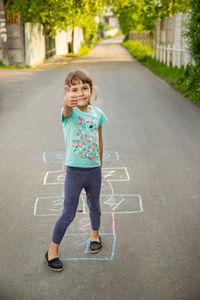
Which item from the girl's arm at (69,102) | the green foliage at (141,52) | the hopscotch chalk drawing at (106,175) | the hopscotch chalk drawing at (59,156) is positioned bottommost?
the hopscotch chalk drawing at (106,175)

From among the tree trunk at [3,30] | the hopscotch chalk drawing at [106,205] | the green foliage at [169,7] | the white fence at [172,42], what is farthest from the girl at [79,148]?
the green foliage at [169,7]

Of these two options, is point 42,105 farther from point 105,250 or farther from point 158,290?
point 158,290

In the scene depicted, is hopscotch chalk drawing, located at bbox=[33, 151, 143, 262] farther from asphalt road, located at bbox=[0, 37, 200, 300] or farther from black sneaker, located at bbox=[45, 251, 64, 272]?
black sneaker, located at bbox=[45, 251, 64, 272]

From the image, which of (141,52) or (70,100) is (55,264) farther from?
(141,52)

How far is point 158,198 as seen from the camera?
15.1ft

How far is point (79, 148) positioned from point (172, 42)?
17.9 m

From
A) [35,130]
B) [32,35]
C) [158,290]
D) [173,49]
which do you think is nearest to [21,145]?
[35,130]

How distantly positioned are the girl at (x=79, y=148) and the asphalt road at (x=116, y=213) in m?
0.31

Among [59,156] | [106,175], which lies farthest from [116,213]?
[59,156]

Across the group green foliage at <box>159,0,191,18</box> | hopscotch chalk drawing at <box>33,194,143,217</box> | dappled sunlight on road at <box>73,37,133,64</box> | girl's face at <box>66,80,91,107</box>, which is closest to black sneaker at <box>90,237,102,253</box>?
hopscotch chalk drawing at <box>33,194,143,217</box>

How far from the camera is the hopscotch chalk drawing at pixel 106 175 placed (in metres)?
5.17

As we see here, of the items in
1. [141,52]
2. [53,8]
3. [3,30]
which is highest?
[53,8]

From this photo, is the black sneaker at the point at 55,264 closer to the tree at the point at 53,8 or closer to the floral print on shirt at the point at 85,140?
the floral print on shirt at the point at 85,140

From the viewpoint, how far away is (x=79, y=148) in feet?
9.88
